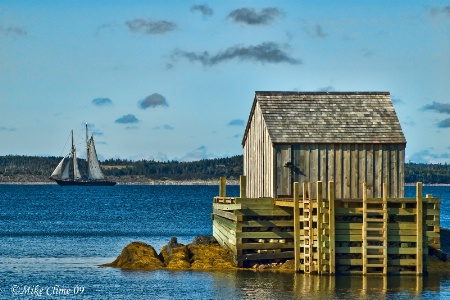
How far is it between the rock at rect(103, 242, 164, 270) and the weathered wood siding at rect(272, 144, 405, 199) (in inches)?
226

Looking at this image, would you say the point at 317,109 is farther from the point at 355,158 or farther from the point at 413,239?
the point at 413,239

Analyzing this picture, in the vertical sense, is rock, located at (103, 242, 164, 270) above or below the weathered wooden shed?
below

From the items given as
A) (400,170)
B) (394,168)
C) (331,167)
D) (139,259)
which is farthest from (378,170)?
(139,259)

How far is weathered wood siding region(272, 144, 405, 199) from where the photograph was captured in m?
40.6

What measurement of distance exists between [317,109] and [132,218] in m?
53.2

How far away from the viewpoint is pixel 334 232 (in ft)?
122

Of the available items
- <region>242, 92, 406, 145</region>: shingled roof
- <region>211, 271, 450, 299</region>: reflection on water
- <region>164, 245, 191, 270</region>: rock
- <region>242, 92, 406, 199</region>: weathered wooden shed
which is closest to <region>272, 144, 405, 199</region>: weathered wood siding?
<region>242, 92, 406, 199</region>: weathered wooden shed

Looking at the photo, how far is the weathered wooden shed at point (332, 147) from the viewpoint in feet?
133

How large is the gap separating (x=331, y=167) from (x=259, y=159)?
4.07 meters

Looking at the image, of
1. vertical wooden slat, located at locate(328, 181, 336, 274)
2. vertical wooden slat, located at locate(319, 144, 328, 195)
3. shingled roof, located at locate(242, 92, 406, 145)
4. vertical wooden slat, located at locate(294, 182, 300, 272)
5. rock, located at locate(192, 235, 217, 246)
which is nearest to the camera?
vertical wooden slat, located at locate(328, 181, 336, 274)

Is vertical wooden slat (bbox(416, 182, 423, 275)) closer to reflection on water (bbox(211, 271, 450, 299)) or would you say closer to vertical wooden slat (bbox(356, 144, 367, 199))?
reflection on water (bbox(211, 271, 450, 299))

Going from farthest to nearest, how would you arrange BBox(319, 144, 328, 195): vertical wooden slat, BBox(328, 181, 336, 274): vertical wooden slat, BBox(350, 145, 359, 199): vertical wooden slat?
BBox(350, 145, 359, 199): vertical wooden slat
BBox(319, 144, 328, 195): vertical wooden slat
BBox(328, 181, 336, 274): vertical wooden slat

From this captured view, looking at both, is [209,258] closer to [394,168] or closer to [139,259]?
[139,259]

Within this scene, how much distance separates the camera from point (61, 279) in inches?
1531
